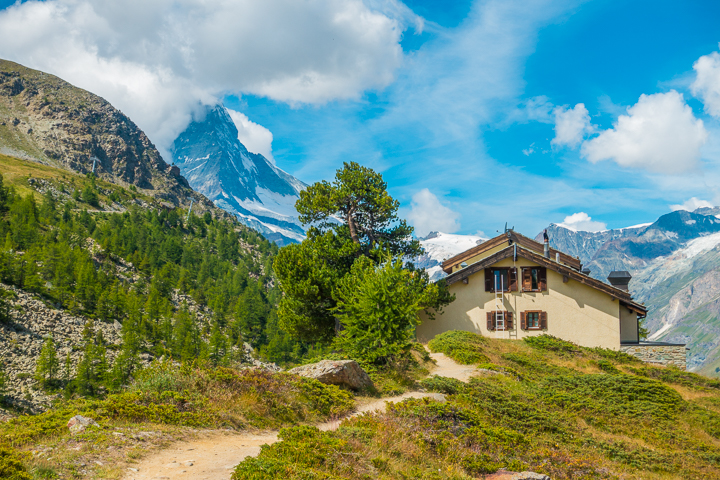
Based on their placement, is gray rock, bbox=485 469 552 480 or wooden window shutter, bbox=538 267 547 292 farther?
wooden window shutter, bbox=538 267 547 292

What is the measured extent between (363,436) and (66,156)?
230 meters

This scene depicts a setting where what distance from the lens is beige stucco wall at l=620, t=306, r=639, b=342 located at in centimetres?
3300

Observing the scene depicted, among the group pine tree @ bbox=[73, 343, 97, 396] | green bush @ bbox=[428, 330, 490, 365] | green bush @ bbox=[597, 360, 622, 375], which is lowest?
pine tree @ bbox=[73, 343, 97, 396]

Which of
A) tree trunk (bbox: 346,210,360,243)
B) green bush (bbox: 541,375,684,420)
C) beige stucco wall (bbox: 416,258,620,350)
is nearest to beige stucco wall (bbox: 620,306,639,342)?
beige stucco wall (bbox: 416,258,620,350)

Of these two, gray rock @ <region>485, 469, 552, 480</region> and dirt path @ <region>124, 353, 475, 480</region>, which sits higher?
dirt path @ <region>124, 353, 475, 480</region>

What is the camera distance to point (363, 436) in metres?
8.95

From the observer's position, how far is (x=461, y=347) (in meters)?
23.8

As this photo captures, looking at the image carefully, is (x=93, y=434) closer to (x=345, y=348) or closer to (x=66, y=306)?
(x=345, y=348)

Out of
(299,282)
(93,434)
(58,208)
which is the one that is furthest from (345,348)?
(58,208)

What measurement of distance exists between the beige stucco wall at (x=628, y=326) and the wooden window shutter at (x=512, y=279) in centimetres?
858

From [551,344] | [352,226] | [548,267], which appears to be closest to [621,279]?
[548,267]

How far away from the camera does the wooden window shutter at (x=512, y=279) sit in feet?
106

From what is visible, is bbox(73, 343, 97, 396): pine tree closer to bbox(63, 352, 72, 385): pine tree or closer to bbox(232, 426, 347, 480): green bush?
bbox(63, 352, 72, 385): pine tree

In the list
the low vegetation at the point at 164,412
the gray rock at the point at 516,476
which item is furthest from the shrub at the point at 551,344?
the gray rock at the point at 516,476
